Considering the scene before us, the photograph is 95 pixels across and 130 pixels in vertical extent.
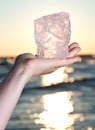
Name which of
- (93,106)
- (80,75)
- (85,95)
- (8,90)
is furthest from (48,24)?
(80,75)

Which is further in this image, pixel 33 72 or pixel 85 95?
pixel 85 95

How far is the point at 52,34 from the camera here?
91.9 inches

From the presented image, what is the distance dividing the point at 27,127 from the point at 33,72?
1040 centimetres

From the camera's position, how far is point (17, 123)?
12.8m

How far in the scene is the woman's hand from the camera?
2.02 meters

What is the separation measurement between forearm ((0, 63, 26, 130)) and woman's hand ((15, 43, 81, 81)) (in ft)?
0.13

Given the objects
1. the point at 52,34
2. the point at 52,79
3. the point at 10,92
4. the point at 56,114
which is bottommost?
the point at 52,79

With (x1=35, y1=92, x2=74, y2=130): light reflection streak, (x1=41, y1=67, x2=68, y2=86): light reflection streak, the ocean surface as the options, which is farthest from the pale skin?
(x1=41, y1=67, x2=68, y2=86): light reflection streak

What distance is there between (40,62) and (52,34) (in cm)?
28

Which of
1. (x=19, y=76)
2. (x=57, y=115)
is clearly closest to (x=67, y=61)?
(x=19, y=76)

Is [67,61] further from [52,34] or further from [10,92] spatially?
[10,92]

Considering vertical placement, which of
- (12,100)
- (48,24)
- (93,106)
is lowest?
(93,106)

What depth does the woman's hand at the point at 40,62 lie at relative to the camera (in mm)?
2021

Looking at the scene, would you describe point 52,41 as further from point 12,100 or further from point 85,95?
point 85,95
